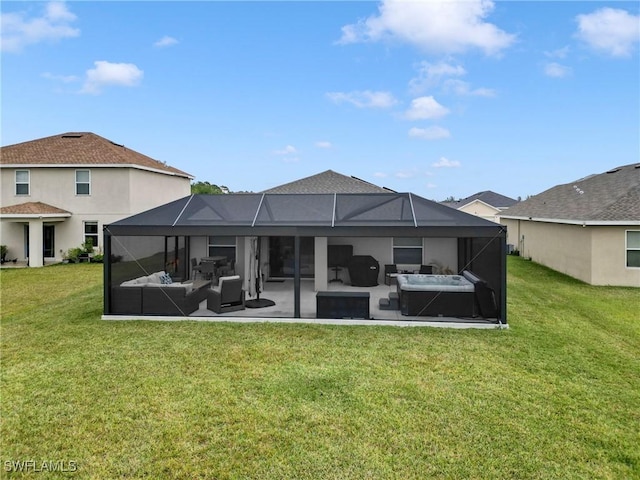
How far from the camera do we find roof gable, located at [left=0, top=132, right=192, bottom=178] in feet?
71.9

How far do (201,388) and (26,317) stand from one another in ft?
23.8

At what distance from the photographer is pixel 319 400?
18.3 ft

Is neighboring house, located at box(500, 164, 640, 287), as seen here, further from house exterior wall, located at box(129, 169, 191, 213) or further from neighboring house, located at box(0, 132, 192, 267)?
neighboring house, located at box(0, 132, 192, 267)

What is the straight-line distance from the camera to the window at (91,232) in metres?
22.0

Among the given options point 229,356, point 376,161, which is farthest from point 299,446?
point 376,161

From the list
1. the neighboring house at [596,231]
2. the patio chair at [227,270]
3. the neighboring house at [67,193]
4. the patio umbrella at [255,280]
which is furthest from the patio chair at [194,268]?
the neighboring house at [596,231]

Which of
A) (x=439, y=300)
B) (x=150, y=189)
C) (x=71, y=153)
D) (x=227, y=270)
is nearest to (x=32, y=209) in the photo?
(x=71, y=153)

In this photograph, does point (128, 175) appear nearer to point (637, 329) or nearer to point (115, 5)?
point (115, 5)

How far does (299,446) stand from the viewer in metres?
4.50

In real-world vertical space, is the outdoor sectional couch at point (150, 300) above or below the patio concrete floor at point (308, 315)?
above

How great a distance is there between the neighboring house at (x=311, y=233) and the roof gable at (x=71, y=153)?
9.09 meters

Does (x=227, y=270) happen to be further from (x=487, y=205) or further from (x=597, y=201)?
(x=487, y=205)

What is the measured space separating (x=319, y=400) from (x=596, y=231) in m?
14.3

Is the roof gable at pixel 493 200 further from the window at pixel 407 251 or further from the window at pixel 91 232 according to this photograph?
the window at pixel 91 232
